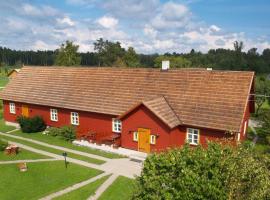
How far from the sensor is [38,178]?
21.7 metres

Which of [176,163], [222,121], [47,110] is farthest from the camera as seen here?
[47,110]

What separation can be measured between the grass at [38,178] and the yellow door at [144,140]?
522 cm

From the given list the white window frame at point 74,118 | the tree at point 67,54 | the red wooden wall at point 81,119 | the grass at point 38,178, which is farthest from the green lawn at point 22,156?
the tree at point 67,54

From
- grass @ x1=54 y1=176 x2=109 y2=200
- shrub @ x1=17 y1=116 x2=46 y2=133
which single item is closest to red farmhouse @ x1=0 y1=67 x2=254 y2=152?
shrub @ x1=17 y1=116 x2=46 y2=133

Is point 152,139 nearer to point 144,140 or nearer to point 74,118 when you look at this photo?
point 144,140

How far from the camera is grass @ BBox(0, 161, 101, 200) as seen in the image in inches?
764

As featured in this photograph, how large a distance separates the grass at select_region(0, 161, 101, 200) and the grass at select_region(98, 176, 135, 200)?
2.24 metres

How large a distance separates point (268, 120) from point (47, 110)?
75.7 feet

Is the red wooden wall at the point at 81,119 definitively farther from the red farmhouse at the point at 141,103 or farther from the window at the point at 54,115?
the window at the point at 54,115

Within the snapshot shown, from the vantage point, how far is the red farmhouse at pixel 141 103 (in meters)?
25.0

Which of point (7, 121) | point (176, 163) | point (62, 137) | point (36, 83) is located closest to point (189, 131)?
point (62, 137)

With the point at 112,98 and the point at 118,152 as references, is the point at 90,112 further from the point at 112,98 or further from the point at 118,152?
the point at 118,152

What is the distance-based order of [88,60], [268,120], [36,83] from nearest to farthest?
[268,120], [36,83], [88,60]

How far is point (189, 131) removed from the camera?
25688 millimetres
